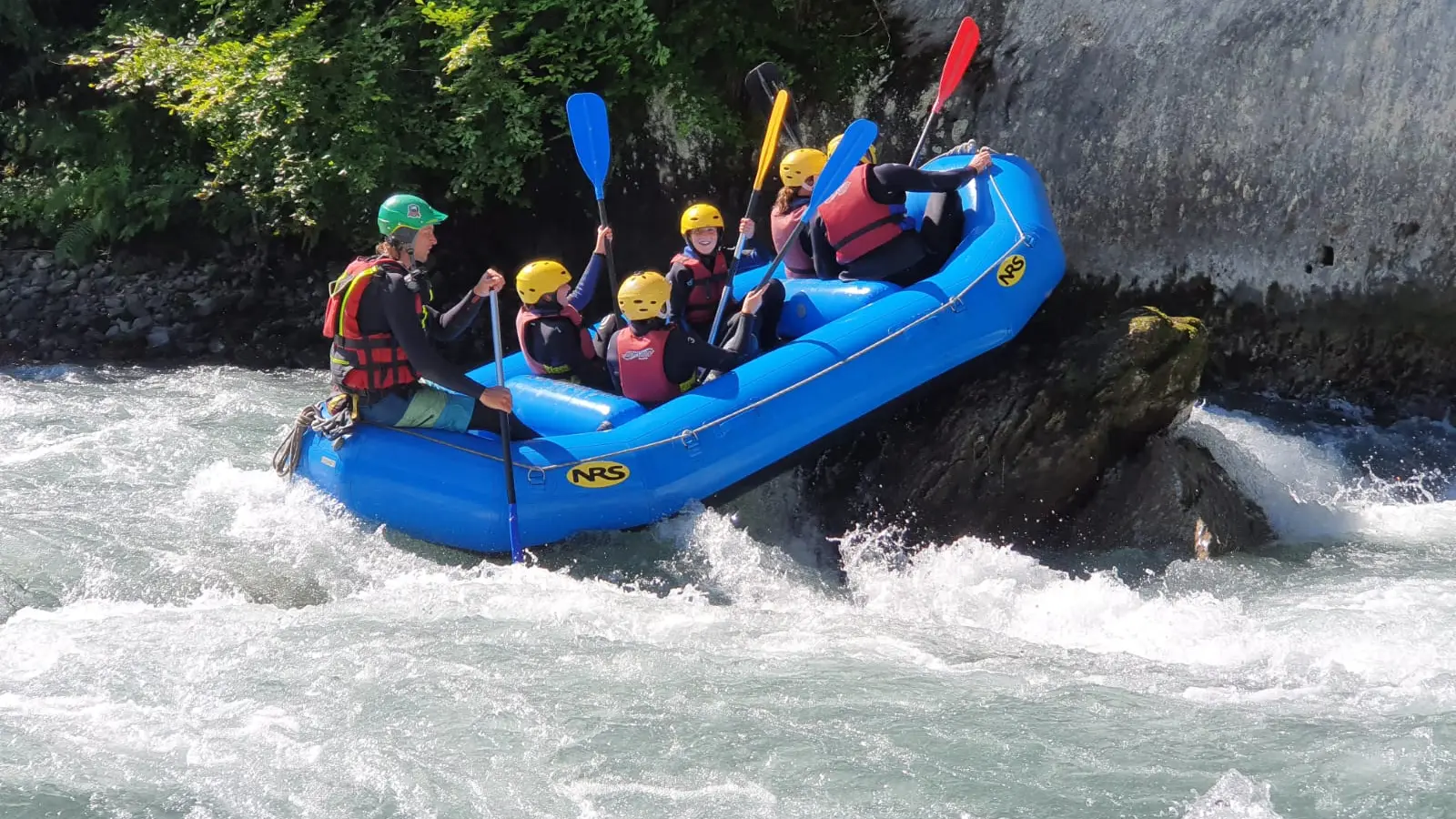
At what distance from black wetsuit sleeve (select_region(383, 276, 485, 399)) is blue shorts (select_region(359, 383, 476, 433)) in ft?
0.76

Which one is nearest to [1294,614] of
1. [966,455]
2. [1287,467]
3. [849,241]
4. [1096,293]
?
[966,455]

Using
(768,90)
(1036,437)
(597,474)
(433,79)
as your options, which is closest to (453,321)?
(597,474)

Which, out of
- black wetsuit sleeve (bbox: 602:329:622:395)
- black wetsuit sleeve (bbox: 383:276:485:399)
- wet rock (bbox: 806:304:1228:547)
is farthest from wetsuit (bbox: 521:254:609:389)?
wet rock (bbox: 806:304:1228:547)

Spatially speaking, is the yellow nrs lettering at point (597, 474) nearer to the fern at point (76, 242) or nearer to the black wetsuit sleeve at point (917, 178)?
the black wetsuit sleeve at point (917, 178)

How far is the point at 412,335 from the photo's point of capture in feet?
17.8

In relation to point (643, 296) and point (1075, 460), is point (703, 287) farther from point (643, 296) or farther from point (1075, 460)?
→ point (1075, 460)

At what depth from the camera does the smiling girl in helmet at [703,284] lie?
6.33m

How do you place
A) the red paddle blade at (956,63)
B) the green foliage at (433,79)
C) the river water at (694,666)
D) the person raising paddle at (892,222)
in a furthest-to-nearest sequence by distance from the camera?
the green foliage at (433,79)
the red paddle blade at (956,63)
the person raising paddle at (892,222)
the river water at (694,666)

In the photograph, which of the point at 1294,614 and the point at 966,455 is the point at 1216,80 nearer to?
the point at 966,455

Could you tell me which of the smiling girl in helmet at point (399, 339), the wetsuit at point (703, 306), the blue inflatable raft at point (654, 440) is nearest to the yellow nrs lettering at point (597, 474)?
the blue inflatable raft at point (654, 440)

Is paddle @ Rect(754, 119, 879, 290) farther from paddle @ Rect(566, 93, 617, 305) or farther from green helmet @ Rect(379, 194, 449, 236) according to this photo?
green helmet @ Rect(379, 194, 449, 236)

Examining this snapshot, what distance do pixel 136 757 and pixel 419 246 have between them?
91.3 inches

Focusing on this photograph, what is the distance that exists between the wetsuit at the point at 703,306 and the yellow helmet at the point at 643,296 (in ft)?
1.12

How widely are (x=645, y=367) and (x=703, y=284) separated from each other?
78 centimetres
